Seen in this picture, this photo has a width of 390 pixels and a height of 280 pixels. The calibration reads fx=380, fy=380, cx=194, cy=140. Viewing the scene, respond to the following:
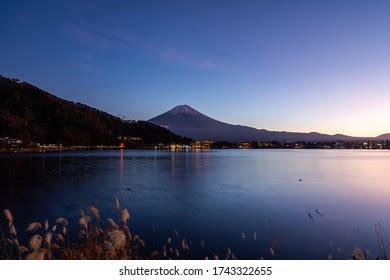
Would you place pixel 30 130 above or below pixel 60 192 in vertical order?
above

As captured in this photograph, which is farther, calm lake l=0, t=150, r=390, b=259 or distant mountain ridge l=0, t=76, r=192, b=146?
distant mountain ridge l=0, t=76, r=192, b=146

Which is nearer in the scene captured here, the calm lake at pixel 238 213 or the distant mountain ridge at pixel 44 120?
the calm lake at pixel 238 213

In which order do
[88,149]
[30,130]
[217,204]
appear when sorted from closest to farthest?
1. [217,204]
2. [30,130]
3. [88,149]

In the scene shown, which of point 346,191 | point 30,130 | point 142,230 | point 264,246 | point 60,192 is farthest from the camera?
point 30,130

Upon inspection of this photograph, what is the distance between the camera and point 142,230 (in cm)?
739

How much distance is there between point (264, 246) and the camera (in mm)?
6273

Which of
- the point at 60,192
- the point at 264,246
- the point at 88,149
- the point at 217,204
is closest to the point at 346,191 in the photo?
the point at 217,204

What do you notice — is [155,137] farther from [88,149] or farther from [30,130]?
[30,130]

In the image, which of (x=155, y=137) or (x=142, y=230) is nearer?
(x=142, y=230)

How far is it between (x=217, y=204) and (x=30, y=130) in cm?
6306

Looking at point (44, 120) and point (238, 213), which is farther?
point (44, 120)
